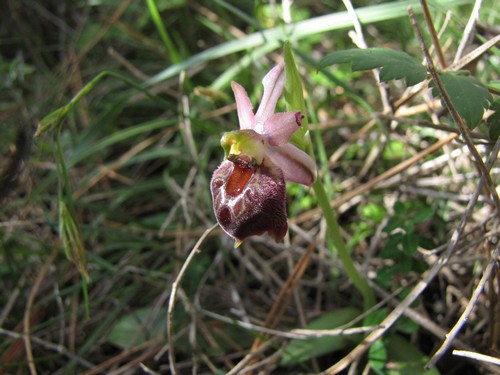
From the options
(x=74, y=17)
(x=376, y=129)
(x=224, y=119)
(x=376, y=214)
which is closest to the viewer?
(x=376, y=214)

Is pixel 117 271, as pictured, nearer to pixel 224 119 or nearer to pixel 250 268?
pixel 250 268

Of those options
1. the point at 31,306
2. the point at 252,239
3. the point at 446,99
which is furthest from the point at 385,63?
→ the point at 31,306

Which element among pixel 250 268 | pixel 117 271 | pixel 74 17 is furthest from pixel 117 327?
pixel 74 17

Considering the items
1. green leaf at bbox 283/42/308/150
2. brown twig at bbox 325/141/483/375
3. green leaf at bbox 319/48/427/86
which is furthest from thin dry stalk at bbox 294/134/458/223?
green leaf at bbox 283/42/308/150

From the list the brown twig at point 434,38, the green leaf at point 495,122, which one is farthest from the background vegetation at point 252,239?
the brown twig at point 434,38

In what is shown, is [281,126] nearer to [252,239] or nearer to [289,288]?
[289,288]
